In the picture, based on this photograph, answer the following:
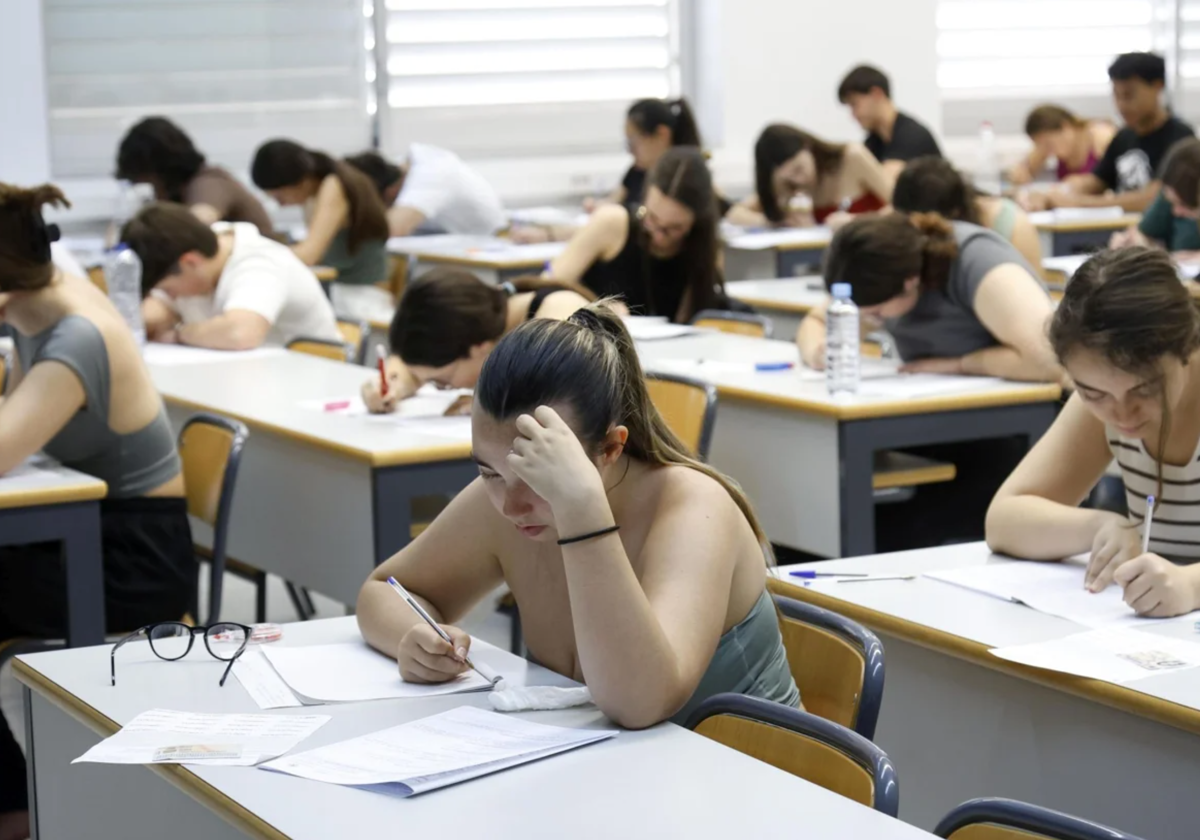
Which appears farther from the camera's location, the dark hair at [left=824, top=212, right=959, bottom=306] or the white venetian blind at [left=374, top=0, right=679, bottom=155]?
the white venetian blind at [left=374, top=0, right=679, bottom=155]

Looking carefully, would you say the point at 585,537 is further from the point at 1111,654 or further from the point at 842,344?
the point at 842,344

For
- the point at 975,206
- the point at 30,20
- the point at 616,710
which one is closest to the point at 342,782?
the point at 616,710

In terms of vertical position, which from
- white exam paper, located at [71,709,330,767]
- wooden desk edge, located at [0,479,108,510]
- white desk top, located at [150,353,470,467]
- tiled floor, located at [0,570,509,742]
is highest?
white desk top, located at [150,353,470,467]

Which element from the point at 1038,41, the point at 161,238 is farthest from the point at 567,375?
the point at 1038,41

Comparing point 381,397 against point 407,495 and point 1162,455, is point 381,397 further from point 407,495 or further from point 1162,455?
point 1162,455

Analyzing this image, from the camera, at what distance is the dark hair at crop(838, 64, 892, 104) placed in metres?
8.32

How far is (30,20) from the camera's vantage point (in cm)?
742

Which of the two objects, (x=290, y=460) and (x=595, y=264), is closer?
(x=290, y=460)

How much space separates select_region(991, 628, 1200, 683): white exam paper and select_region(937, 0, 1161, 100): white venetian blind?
7875 mm

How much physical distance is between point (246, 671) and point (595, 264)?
3.35 m

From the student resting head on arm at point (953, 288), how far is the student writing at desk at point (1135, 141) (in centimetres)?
469

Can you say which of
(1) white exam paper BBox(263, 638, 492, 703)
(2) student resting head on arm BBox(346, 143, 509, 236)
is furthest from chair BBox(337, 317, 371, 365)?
(1) white exam paper BBox(263, 638, 492, 703)

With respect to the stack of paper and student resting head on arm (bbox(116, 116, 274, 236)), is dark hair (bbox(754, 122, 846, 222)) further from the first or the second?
→ the stack of paper

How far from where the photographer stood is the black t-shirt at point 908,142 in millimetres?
8227
